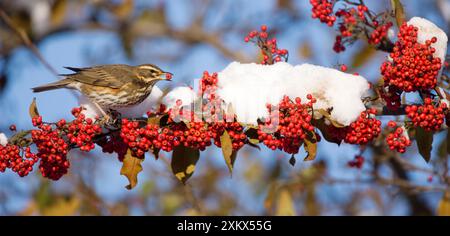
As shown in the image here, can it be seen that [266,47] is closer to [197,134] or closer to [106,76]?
[197,134]

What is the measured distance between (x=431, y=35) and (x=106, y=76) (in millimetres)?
3386

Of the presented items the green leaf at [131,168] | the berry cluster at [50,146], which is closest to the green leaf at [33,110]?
the berry cluster at [50,146]

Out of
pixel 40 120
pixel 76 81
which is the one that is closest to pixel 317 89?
pixel 40 120

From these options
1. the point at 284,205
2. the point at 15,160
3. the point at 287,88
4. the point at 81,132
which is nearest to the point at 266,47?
the point at 287,88

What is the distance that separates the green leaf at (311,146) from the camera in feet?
14.0

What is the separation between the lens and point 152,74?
6.53 metres

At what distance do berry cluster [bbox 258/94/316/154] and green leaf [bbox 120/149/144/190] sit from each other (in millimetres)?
912

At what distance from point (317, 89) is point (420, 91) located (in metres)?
0.68

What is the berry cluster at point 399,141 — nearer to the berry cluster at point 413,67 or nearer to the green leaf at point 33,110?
the berry cluster at point 413,67

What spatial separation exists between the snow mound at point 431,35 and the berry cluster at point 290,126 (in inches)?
35.4

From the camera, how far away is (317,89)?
4.48 metres

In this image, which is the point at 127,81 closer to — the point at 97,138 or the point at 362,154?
the point at 97,138

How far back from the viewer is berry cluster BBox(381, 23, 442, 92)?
4242mm

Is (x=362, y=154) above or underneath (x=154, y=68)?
underneath
